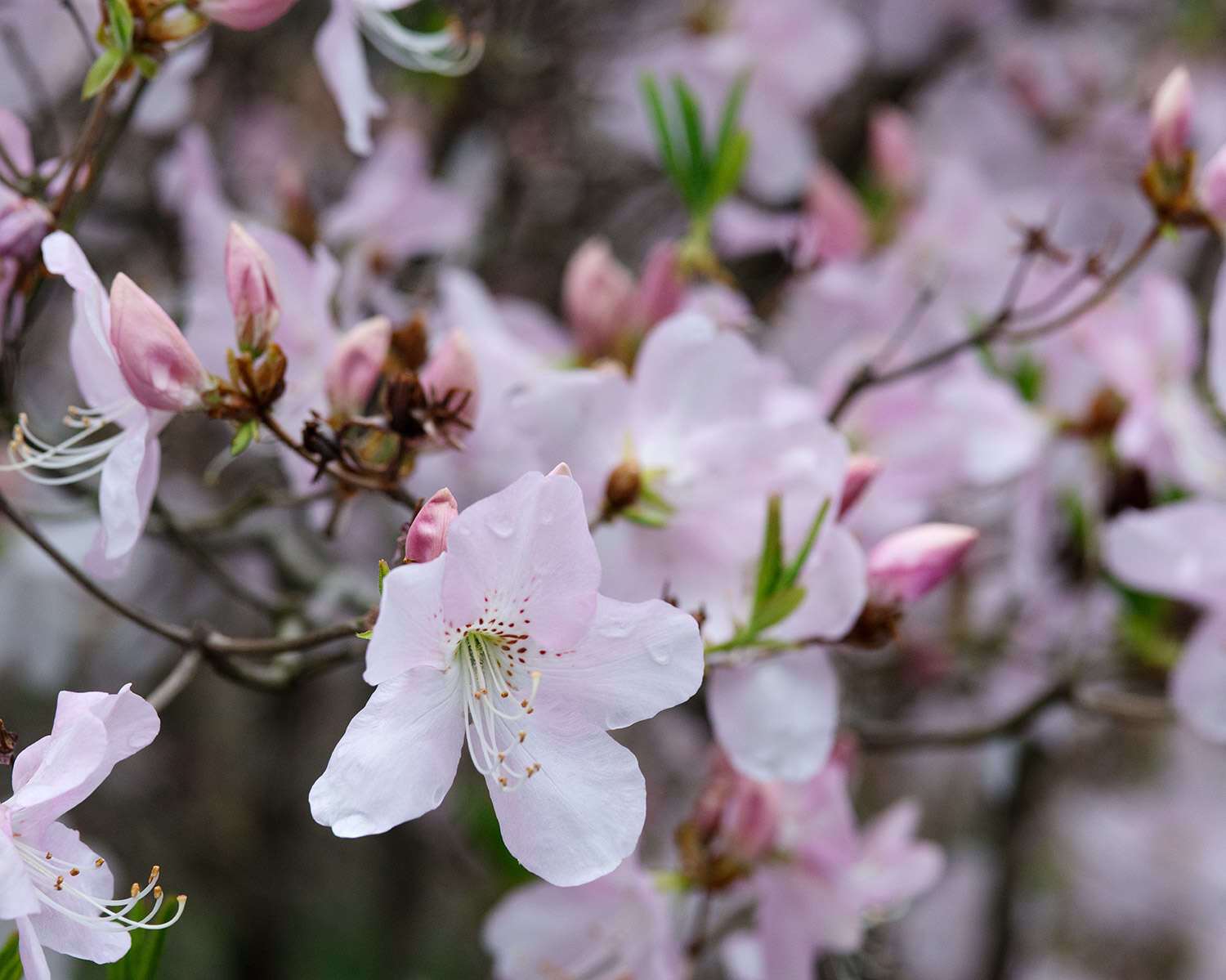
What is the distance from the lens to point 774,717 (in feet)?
3.22

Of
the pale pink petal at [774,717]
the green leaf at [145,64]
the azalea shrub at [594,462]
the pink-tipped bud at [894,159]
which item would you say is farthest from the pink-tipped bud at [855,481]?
the pink-tipped bud at [894,159]

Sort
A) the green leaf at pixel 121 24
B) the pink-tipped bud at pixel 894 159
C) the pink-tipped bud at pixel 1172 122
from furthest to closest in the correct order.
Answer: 1. the pink-tipped bud at pixel 894 159
2. the pink-tipped bud at pixel 1172 122
3. the green leaf at pixel 121 24

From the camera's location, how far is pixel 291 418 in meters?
1.01

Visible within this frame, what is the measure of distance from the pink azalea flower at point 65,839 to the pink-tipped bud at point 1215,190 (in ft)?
3.19

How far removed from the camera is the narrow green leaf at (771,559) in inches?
34.9

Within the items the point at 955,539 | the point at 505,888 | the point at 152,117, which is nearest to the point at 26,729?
the point at 505,888

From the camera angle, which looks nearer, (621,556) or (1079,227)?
(621,556)

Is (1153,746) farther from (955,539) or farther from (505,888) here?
(955,539)

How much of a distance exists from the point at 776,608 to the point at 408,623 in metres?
0.32

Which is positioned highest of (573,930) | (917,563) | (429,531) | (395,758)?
(429,531)

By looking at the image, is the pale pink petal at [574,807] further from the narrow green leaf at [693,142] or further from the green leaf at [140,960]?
the narrow green leaf at [693,142]

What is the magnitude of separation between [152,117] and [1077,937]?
3426mm

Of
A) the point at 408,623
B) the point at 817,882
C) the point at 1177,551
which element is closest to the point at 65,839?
the point at 408,623

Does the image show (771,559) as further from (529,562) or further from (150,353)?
(150,353)
